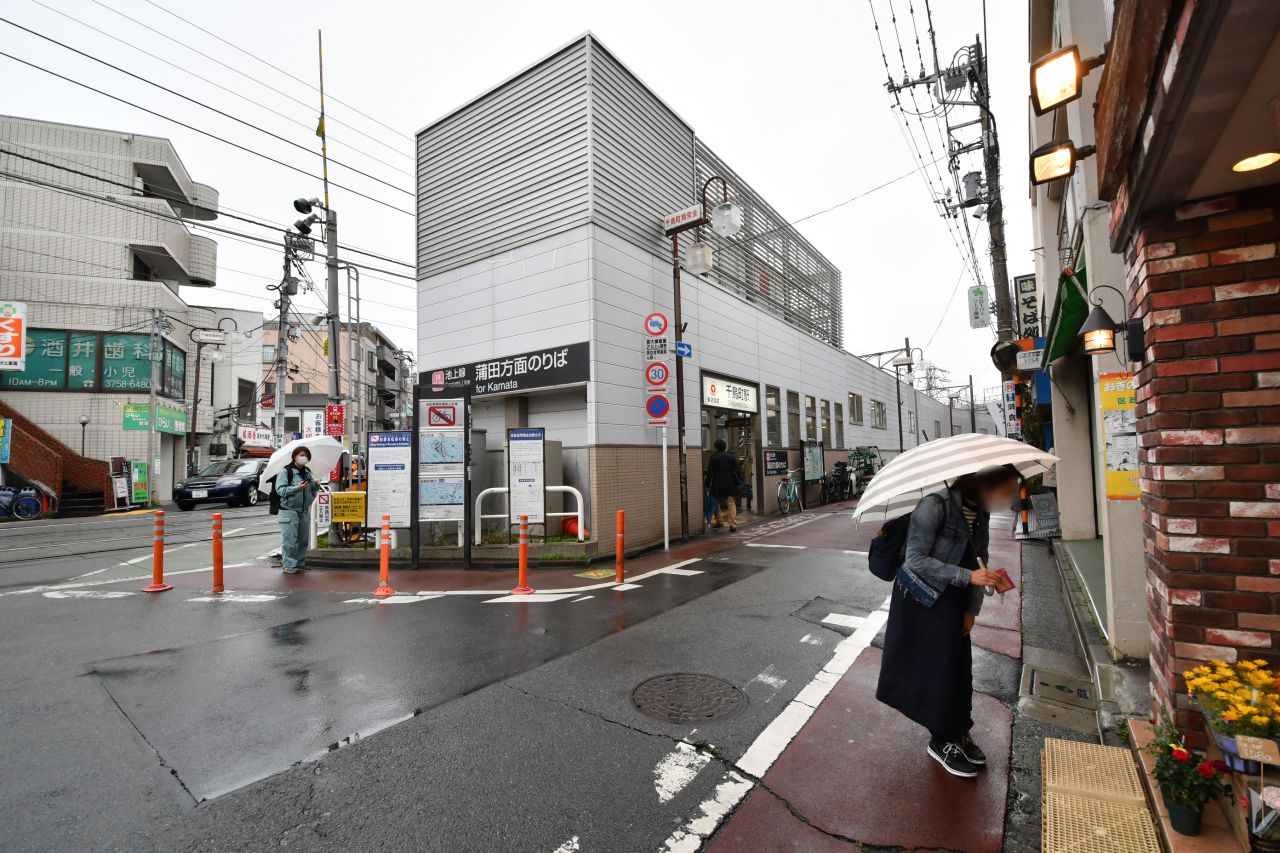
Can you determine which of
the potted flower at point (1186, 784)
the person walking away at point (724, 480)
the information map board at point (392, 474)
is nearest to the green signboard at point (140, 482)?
the information map board at point (392, 474)

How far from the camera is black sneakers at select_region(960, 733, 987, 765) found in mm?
3145

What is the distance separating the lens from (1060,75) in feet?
10.3

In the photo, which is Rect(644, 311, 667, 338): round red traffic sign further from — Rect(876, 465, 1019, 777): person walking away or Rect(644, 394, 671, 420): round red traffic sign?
Rect(876, 465, 1019, 777): person walking away

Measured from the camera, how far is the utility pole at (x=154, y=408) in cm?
2258

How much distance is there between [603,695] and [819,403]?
62.6 ft

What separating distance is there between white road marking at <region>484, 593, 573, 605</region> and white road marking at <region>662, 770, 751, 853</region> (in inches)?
170

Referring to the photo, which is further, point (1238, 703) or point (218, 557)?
point (218, 557)

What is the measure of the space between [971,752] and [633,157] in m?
11.7

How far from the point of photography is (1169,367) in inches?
109

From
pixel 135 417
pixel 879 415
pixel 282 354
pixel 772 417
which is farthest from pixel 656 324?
pixel 135 417

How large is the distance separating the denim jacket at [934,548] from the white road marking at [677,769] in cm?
155

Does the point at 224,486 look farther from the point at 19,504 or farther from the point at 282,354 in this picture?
the point at 282,354

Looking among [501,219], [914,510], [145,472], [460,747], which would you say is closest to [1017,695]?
[914,510]

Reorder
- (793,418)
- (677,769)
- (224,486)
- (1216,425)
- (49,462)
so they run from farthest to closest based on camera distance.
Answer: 1. (224,486)
2. (49,462)
3. (793,418)
4. (677,769)
5. (1216,425)
